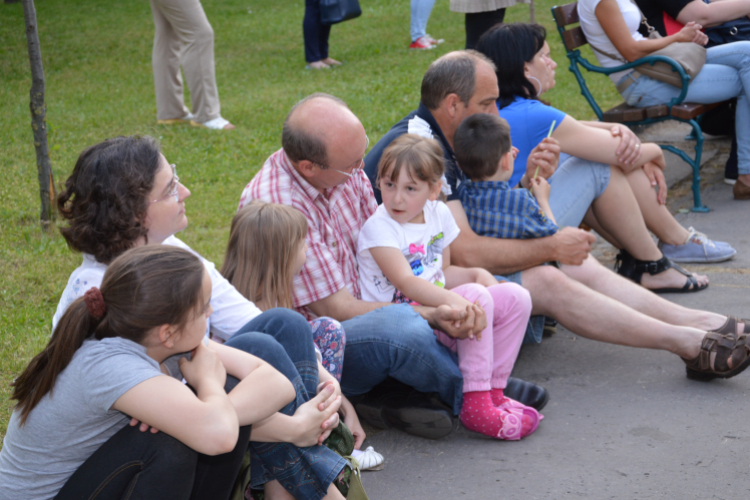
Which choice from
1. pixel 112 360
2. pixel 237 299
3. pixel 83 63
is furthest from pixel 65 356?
pixel 83 63

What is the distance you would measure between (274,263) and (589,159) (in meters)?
1.86

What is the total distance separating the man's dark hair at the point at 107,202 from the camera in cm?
218

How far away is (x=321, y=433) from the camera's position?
86.7 inches

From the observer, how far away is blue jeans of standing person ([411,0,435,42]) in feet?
32.9

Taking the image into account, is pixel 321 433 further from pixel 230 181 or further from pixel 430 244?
pixel 230 181

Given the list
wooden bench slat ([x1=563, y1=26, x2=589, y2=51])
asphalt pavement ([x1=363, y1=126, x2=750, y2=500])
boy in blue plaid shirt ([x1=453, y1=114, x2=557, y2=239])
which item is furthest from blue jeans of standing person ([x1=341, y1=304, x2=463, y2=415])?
wooden bench slat ([x1=563, y1=26, x2=589, y2=51])

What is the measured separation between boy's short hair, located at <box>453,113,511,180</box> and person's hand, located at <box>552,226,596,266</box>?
39 centimetres

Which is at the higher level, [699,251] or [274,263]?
[274,263]

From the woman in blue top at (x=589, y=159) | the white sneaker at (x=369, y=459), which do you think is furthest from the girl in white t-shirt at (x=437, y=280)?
the woman in blue top at (x=589, y=159)

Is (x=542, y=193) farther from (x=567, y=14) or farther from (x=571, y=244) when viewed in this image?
(x=567, y=14)

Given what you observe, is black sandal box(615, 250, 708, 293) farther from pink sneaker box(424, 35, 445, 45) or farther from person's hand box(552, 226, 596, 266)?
pink sneaker box(424, 35, 445, 45)

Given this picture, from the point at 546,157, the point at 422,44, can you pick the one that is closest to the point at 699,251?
the point at 546,157

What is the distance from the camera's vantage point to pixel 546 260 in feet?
10.5

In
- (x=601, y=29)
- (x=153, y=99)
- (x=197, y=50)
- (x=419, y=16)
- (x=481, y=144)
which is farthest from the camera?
(x=419, y=16)
